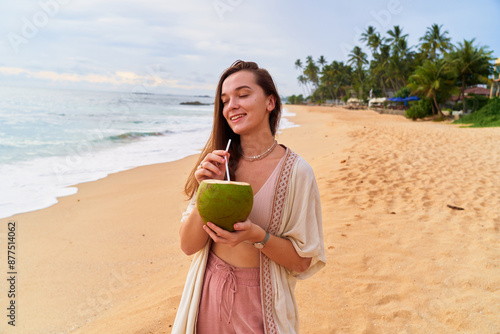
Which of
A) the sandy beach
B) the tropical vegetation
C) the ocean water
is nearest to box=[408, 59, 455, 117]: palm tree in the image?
the tropical vegetation

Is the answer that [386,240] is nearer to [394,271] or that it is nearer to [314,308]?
[394,271]

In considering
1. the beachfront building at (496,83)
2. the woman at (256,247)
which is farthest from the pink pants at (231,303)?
the beachfront building at (496,83)

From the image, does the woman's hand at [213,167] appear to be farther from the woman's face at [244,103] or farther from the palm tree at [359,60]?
the palm tree at [359,60]

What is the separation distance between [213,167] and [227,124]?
0.39 meters

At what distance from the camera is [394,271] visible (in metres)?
3.20

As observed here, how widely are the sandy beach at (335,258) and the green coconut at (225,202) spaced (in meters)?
1.78

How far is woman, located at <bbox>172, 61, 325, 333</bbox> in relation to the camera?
1287mm

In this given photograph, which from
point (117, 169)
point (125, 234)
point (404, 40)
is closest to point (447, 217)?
point (125, 234)

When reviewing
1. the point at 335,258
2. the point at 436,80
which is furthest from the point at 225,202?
the point at 436,80

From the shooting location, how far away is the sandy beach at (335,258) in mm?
2629

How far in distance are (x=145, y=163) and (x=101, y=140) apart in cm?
483

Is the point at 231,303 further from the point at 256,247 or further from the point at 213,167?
the point at 213,167

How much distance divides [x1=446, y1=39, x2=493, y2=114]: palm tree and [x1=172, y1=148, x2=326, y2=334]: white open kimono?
2581 centimetres

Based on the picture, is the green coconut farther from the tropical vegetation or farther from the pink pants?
the tropical vegetation
